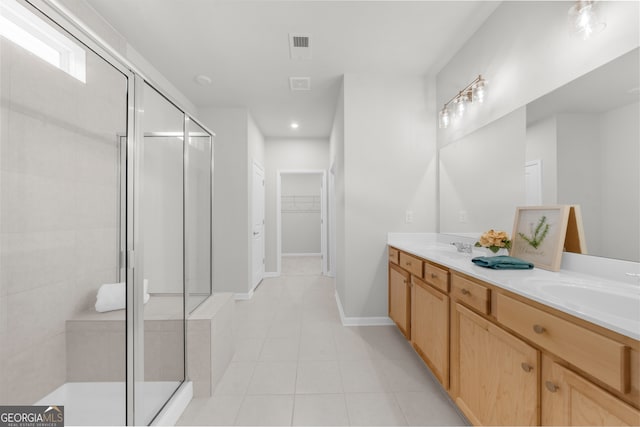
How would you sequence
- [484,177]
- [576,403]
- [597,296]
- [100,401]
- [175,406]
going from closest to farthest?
[576,403] → [597,296] → [100,401] → [175,406] → [484,177]

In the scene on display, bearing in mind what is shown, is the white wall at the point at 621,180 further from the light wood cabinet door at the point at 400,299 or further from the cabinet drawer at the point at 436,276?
the light wood cabinet door at the point at 400,299

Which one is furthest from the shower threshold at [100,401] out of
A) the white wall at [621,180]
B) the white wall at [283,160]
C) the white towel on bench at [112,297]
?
the white wall at [283,160]

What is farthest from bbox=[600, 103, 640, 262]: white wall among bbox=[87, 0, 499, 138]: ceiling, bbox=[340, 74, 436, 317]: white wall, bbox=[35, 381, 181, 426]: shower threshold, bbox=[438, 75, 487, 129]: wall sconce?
bbox=[35, 381, 181, 426]: shower threshold

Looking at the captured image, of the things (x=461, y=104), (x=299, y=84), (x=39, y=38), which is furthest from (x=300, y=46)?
(x=39, y=38)

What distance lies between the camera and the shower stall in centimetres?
120

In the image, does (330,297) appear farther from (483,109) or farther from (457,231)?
(483,109)

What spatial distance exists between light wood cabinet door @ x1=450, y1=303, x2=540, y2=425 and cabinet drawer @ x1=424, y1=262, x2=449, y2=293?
150 mm

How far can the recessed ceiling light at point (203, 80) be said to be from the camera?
9.00 ft

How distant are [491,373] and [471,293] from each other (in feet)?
1.14

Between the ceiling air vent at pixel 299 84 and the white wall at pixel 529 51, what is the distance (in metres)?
1.53

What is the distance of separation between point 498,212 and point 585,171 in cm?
65

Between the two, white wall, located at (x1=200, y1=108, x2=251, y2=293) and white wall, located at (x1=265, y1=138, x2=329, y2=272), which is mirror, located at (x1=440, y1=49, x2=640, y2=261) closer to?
white wall, located at (x1=200, y1=108, x2=251, y2=293)

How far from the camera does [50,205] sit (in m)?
1.38

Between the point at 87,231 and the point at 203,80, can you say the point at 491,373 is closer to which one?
the point at 87,231
